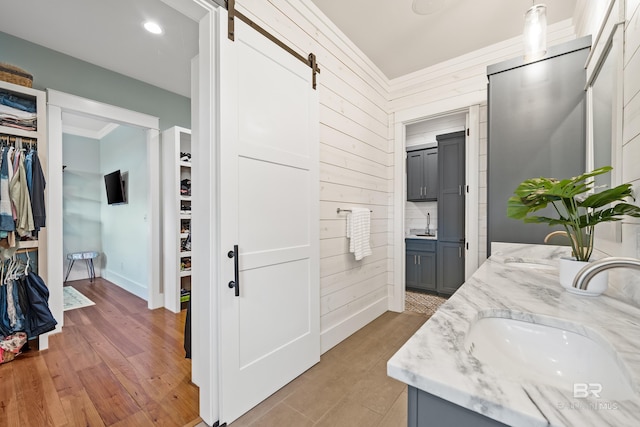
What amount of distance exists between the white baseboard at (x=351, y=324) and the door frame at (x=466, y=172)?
0.81 ft

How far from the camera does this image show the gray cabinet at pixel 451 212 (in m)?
3.64

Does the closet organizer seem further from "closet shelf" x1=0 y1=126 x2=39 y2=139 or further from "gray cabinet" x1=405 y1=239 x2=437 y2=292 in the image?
"gray cabinet" x1=405 y1=239 x2=437 y2=292

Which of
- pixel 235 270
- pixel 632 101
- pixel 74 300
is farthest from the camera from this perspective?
pixel 74 300

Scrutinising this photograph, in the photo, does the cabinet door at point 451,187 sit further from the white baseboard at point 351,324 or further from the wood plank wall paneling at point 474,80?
the white baseboard at point 351,324

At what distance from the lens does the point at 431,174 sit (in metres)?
4.18

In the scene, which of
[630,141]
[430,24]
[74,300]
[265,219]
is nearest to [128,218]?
[74,300]

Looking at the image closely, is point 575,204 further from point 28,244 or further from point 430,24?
point 28,244

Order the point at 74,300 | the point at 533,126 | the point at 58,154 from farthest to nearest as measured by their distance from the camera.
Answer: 1. the point at 74,300
2. the point at 58,154
3. the point at 533,126

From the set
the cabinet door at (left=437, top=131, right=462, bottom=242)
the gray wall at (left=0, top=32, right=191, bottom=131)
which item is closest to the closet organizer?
the gray wall at (left=0, top=32, right=191, bottom=131)

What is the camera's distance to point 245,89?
1.58m

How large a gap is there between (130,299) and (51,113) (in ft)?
7.95

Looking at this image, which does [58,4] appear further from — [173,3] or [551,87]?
[551,87]

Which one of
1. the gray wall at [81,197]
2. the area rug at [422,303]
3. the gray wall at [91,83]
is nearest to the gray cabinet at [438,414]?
the area rug at [422,303]

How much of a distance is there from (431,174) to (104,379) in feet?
14.6
